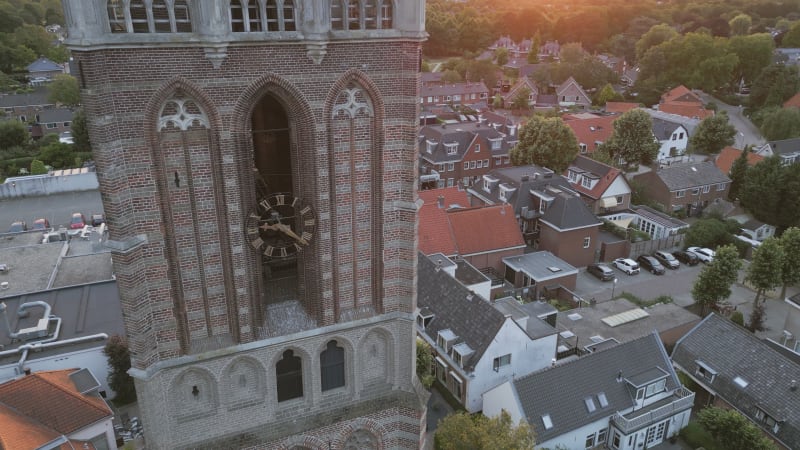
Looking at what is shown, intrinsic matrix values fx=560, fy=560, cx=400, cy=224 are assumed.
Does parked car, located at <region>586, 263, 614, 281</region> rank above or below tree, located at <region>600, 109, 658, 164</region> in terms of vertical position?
below

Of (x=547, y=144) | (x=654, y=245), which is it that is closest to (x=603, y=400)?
(x=654, y=245)

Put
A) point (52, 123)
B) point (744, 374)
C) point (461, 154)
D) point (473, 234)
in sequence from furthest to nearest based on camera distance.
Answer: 1. point (52, 123)
2. point (461, 154)
3. point (473, 234)
4. point (744, 374)

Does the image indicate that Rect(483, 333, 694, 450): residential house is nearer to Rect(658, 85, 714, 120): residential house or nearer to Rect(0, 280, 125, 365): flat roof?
Rect(0, 280, 125, 365): flat roof

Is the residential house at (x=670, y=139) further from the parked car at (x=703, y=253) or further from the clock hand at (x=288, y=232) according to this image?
the clock hand at (x=288, y=232)

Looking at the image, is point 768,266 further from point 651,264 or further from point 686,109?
point 686,109

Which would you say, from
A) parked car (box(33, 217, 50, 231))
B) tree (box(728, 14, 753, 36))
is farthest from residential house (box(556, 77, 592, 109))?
parked car (box(33, 217, 50, 231))

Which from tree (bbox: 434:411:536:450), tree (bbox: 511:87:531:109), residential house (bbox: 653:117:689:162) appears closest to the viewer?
tree (bbox: 434:411:536:450)

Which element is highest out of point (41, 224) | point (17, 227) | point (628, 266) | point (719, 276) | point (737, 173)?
point (737, 173)

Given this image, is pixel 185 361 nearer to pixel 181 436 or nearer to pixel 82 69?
pixel 181 436

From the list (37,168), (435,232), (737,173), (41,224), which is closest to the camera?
(435,232)
